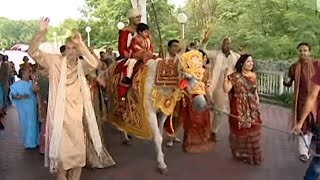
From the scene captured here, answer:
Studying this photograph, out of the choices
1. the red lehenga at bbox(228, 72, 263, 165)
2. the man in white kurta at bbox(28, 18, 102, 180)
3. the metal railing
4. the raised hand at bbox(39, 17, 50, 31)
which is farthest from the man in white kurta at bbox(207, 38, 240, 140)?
the metal railing

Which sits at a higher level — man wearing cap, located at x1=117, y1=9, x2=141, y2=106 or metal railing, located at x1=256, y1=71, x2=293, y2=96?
man wearing cap, located at x1=117, y1=9, x2=141, y2=106

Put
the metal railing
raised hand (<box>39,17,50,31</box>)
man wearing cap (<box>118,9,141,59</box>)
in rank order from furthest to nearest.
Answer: the metal railing < man wearing cap (<box>118,9,141,59</box>) < raised hand (<box>39,17,50,31</box>)

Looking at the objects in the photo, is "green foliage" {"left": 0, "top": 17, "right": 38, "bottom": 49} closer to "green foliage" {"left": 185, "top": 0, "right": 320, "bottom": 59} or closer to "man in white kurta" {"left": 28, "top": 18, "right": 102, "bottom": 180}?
"green foliage" {"left": 185, "top": 0, "right": 320, "bottom": 59}

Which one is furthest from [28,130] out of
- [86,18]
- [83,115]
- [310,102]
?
[86,18]

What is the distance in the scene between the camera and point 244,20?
1792cm

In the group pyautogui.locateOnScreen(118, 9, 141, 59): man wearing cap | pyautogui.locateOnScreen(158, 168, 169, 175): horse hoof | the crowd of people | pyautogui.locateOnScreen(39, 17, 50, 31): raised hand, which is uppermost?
pyautogui.locateOnScreen(39, 17, 50, 31): raised hand

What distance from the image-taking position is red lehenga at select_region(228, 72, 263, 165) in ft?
20.4

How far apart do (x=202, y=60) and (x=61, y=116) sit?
1.58 m

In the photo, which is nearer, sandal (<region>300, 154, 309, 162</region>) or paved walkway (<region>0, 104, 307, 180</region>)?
paved walkway (<region>0, 104, 307, 180</region>)

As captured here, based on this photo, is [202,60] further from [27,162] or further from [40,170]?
[27,162]

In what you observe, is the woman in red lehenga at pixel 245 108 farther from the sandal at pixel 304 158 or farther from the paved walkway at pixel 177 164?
the sandal at pixel 304 158

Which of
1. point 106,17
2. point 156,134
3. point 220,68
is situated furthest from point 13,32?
point 156,134

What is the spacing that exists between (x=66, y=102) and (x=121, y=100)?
2.33 m

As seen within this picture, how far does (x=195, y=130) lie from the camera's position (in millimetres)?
7129
